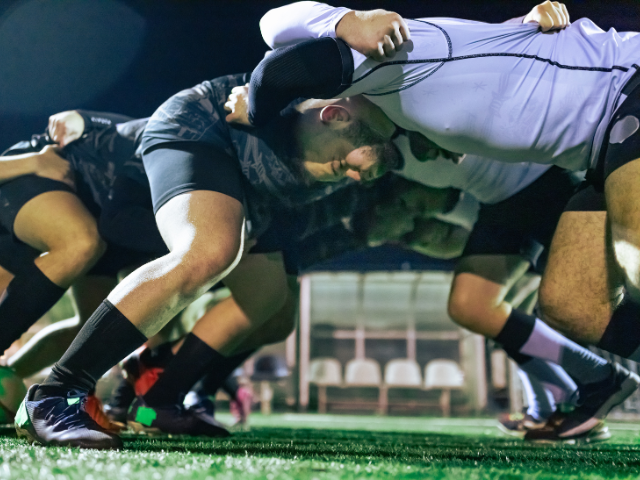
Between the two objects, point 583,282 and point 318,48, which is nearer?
point 318,48

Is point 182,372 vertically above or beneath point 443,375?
above

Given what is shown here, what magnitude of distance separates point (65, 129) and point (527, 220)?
1.55m

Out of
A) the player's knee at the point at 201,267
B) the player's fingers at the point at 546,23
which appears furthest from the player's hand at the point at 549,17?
the player's knee at the point at 201,267

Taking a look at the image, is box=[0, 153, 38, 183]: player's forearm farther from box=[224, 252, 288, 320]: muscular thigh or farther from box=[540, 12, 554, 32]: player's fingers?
box=[540, 12, 554, 32]: player's fingers

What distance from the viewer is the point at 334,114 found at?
1.36 metres

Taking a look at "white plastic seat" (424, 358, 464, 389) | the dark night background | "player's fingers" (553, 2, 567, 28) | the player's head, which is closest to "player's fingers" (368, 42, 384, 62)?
the player's head

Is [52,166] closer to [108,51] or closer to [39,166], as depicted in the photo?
[39,166]

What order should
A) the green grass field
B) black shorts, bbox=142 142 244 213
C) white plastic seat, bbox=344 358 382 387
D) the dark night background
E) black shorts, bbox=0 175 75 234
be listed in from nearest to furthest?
the green grass field
black shorts, bbox=142 142 244 213
black shorts, bbox=0 175 75 234
the dark night background
white plastic seat, bbox=344 358 382 387

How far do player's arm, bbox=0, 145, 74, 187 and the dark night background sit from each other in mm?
987

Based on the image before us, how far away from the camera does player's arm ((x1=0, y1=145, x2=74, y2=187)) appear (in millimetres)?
1598

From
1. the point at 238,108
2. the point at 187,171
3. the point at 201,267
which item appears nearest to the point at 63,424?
the point at 201,267

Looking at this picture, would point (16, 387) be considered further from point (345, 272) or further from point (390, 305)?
point (390, 305)

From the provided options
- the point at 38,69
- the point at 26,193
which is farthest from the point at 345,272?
the point at 26,193

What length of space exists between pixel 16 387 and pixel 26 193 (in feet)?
1.95
